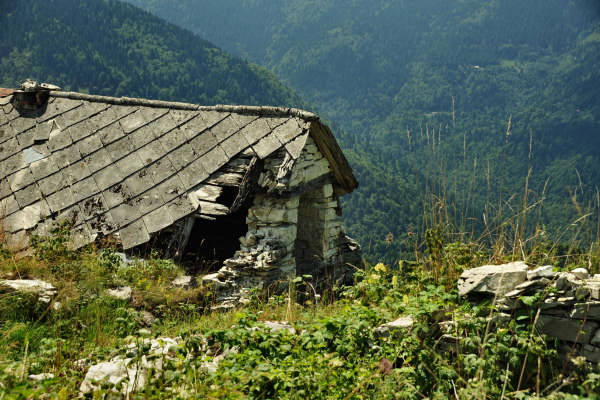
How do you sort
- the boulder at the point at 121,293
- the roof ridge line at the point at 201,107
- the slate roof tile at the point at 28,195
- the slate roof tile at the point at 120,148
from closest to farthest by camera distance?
the boulder at the point at 121,293, the slate roof tile at the point at 28,195, the roof ridge line at the point at 201,107, the slate roof tile at the point at 120,148

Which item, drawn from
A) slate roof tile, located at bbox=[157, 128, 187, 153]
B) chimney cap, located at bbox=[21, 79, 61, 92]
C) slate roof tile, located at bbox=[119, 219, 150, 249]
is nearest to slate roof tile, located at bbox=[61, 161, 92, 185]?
slate roof tile, located at bbox=[157, 128, 187, 153]

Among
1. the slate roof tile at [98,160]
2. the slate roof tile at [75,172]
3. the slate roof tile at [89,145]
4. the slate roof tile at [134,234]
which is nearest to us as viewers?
the slate roof tile at [134,234]

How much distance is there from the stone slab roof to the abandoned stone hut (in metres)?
0.02

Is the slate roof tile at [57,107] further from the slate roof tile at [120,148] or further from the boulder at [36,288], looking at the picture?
the boulder at [36,288]

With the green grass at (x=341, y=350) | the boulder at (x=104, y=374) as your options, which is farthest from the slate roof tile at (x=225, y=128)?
the boulder at (x=104, y=374)

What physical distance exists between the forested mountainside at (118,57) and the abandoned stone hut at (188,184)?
2435 inches

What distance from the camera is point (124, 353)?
103 inches

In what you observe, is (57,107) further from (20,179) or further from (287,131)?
(287,131)

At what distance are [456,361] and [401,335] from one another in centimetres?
39

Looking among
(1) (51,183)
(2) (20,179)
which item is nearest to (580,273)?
(1) (51,183)

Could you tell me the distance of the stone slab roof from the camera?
5672 millimetres

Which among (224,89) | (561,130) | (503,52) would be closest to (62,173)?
(224,89)

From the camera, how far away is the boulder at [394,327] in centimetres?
318

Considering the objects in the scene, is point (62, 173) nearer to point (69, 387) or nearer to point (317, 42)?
point (69, 387)
